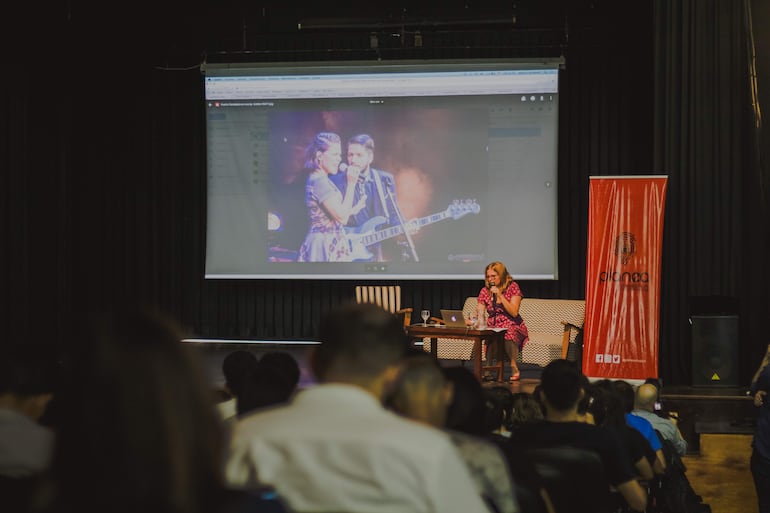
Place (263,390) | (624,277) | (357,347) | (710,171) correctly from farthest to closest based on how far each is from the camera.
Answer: (710,171) → (624,277) → (263,390) → (357,347)

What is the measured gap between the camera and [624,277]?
728 cm

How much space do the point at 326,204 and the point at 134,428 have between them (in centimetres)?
883

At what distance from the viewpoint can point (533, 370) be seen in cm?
898

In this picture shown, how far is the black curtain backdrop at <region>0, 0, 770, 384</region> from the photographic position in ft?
26.2

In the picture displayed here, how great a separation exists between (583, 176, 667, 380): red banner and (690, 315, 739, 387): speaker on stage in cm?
40

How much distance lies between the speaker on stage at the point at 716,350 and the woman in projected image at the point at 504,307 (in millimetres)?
1397

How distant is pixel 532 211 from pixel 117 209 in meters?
4.52

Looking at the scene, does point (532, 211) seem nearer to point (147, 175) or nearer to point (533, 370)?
point (533, 370)

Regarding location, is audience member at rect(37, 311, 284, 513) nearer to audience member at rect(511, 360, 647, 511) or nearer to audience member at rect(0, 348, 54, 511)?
audience member at rect(0, 348, 54, 511)

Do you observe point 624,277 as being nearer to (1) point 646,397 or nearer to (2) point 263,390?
(1) point 646,397

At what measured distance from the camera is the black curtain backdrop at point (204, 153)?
798cm

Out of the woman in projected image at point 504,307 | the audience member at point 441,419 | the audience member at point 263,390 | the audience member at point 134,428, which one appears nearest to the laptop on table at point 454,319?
the woman in projected image at point 504,307

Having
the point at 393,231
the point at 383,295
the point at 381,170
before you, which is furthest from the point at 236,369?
the point at 381,170

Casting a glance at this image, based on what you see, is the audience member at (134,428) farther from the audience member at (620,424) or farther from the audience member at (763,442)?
the audience member at (763,442)
